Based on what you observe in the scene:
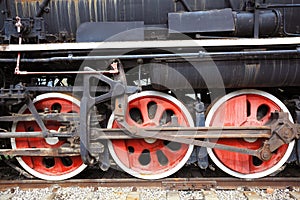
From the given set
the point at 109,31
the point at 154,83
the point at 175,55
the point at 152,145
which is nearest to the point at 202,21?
the point at 175,55

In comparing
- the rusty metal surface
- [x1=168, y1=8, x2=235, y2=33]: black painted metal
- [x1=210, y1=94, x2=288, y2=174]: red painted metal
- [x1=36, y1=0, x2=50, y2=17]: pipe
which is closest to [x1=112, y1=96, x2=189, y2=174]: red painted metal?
the rusty metal surface

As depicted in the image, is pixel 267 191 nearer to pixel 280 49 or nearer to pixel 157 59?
pixel 280 49

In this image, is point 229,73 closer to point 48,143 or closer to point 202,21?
point 202,21

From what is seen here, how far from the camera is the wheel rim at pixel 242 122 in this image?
→ 9.11 ft

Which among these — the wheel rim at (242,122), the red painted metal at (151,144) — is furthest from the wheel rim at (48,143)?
the wheel rim at (242,122)

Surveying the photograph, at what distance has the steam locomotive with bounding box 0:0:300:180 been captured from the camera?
2.42 meters

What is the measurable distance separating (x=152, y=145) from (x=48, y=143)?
1.22m

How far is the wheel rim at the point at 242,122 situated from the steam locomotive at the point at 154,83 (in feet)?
0.04

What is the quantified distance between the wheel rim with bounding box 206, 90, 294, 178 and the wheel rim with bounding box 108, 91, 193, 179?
327mm

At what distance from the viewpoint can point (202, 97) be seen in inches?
122

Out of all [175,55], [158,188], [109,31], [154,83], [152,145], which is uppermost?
[109,31]

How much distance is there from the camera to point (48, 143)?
2.94 metres

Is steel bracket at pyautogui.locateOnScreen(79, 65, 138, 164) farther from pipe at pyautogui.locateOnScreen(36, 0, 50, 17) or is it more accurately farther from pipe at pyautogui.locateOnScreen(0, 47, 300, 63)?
pipe at pyautogui.locateOnScreen(36, 0, 50, 17)

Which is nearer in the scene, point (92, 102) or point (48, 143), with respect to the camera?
point (92, 102)
